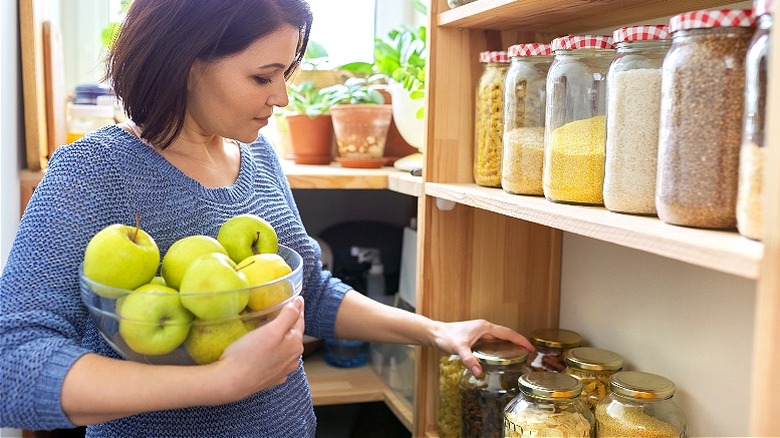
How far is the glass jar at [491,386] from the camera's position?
118cm

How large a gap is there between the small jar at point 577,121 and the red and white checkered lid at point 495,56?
0.52 feet

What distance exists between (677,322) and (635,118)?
1.28ft

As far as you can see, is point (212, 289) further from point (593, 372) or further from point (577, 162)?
point (593, 372)

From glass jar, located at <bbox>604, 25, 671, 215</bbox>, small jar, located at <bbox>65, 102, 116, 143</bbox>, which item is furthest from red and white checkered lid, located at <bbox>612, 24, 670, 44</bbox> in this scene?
small jar, located at <bbox>65, 102, 116, 143</bbox>

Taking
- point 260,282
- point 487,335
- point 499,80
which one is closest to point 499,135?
point 499,80

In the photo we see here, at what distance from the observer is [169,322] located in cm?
82

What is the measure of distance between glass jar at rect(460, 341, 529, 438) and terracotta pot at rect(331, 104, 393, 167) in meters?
0.67

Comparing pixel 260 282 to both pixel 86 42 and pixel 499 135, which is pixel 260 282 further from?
pixel 86 42

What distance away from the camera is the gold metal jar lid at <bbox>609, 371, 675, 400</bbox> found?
98 cm

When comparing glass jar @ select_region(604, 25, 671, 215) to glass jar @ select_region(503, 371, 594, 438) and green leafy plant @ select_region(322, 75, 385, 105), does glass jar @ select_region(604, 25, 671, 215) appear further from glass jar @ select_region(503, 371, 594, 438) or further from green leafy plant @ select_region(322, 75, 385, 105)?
green leafy plant @ select_region(322, 75, 385, 105)

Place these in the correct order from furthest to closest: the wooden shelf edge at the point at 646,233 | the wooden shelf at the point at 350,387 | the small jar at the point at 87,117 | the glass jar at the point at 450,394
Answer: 1. the small jar at the point at 87,117
2. the wooden shelf at the point at 350,387
3. the glass jar at the point at 450,394
4. the wooden shelf edge at the point at 646,233

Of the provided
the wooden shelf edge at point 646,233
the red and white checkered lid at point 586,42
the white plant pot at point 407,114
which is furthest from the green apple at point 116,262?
the white plant pot at point 407,114

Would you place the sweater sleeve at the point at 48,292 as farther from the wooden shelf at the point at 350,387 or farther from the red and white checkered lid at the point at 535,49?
the wooden shelf at the point at 350,387

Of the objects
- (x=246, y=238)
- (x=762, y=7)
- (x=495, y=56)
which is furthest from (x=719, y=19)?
(x=246, y=238)
